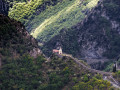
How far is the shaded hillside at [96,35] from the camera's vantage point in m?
129

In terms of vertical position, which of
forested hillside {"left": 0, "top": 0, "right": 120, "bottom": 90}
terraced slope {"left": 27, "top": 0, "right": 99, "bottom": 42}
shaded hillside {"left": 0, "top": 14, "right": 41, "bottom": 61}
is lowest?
forested hillside {"left": 0, "top": 0, "right": 120, "bottom": 90}

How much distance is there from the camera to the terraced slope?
137750 mm

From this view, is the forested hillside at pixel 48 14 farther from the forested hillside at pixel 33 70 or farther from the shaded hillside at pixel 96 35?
the forested hillside at pixel 33 70

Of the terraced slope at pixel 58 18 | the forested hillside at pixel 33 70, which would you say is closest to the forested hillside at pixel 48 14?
the terraced slope at pixel 58 18

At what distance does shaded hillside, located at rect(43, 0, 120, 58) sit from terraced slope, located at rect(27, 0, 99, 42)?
4.27 m

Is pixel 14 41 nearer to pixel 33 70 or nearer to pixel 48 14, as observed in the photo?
pixel 33 70

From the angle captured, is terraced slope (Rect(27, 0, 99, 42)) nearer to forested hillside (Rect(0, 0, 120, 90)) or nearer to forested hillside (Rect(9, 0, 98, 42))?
forested hillside (Rect(9, 0, 98, 42))

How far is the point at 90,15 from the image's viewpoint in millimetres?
136000

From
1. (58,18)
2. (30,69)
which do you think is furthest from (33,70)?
(58,18)

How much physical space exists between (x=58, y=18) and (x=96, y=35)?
807 inches

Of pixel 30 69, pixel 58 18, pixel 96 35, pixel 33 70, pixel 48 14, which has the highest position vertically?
pixel 48 14

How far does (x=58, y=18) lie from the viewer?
5723 inches

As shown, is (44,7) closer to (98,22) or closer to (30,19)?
(30,19)

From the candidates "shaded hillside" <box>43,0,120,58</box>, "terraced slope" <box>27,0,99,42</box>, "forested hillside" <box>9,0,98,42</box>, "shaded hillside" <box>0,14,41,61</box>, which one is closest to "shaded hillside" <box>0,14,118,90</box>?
"shaded hillside" <box>0,14,41,61</box>
